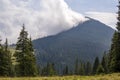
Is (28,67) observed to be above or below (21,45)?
below

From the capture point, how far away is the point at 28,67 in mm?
71438

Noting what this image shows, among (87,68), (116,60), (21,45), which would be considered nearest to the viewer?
(116,60)

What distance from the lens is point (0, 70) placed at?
2933 inches

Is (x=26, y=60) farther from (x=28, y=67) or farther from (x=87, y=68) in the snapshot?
(x=87, y=68)

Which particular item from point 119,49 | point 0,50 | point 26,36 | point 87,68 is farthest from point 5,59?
point 87,68

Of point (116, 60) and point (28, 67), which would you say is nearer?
point (116, 60)

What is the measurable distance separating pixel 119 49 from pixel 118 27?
14.9 ft

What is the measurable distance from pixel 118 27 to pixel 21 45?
75.8 ft

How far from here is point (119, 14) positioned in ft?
189

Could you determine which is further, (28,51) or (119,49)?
(28,51)

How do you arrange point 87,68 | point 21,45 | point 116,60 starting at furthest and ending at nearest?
point 87,68
point 21,45
point 116,60

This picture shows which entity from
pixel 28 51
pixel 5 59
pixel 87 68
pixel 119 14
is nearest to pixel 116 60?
pixel 119 14

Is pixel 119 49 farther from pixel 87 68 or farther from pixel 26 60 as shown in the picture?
pixel 87 68

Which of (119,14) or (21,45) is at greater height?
(119,14)
